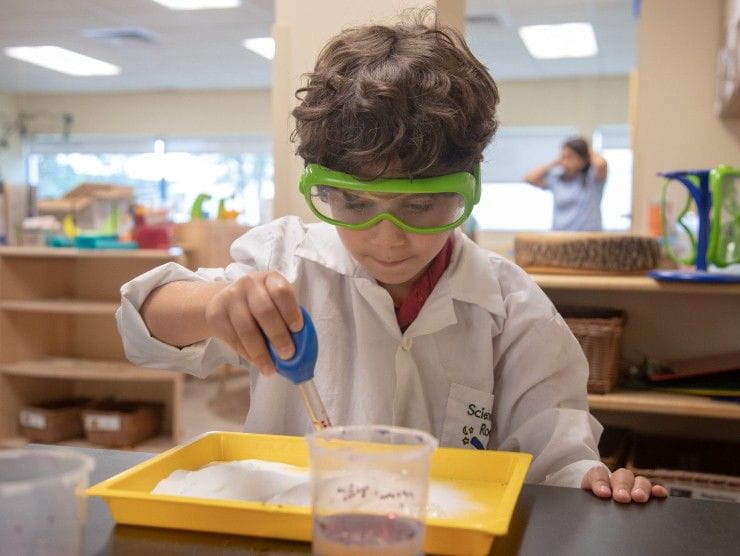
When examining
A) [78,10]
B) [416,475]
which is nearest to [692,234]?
[416,475]

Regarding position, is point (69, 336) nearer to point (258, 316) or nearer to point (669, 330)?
point (669, 330)

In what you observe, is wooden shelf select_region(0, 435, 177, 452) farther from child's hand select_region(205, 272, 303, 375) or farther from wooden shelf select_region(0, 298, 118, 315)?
child's hand select_region(205, 272, 303, 375)

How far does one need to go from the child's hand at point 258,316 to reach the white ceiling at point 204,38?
4.24 meters

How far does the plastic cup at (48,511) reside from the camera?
44 centimetres

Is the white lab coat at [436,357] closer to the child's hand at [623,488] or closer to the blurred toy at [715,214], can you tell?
the child's hand at [623,488]

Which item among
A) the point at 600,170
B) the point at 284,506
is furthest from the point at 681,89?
the point at 284,506

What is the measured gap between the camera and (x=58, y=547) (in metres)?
0.46

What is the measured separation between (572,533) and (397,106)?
523 millimetres

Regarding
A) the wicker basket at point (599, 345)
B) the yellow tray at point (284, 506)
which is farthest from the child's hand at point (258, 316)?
the wicker basket at point (599, 345)

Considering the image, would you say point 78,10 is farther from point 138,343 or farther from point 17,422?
point 138,343

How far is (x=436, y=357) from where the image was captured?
1.08 m

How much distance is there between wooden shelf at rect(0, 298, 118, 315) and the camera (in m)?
3.29

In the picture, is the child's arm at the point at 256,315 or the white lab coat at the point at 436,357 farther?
the white lab coat at the point at 436,357

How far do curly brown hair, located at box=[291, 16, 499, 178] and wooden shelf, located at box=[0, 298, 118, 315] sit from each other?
8.17ft
